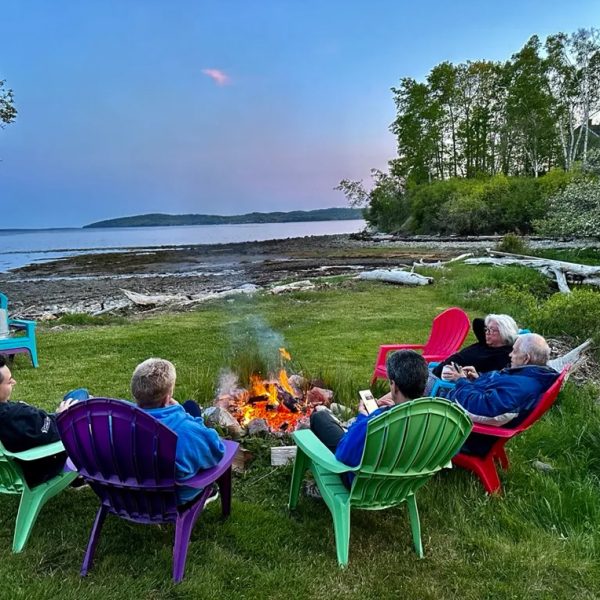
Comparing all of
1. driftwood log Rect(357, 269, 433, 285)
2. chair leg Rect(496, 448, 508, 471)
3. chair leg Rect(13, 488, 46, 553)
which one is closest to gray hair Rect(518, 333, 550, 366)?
chair leg Rect(496, 448, 508, 471)

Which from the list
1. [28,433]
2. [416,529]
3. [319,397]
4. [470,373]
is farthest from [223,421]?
[470,373]

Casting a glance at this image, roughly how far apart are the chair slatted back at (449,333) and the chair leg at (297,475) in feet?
10.5

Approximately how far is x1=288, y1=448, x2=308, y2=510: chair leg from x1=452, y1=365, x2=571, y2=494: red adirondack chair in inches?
43.7

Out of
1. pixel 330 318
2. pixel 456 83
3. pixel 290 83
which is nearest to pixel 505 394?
pixel 330 318

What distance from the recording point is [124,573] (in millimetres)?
2629

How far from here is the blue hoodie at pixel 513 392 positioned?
3365 millimetres

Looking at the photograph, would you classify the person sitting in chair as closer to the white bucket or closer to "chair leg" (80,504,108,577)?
"chair leg" (80,504,108,577)

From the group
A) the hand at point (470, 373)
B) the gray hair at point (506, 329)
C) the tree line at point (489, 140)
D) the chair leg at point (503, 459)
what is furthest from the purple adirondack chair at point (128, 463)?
the tree line at point (489, 140)

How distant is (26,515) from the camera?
288cm

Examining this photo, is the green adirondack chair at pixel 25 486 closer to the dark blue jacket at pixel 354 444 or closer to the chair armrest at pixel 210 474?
the chair armrest at pixel 210 474

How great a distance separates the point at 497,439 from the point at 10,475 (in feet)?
10.0

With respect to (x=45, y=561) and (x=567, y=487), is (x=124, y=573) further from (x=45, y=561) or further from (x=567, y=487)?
(x=567, y=487)

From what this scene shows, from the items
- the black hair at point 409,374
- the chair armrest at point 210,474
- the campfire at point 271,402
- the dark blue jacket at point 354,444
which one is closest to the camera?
the chair armrest at point 210,474

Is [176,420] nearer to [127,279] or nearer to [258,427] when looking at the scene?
[258,427]
